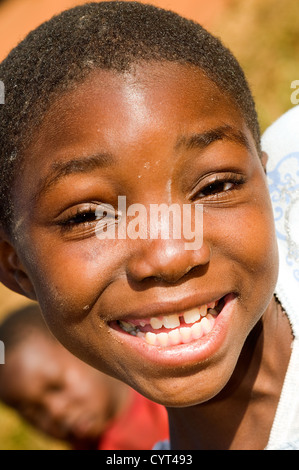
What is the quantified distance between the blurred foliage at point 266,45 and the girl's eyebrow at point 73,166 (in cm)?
261

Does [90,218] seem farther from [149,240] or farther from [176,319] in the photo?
[176,319]

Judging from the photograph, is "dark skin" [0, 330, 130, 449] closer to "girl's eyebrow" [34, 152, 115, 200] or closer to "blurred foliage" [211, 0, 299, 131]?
"blurred foliage" [211, 0, 299, 131]

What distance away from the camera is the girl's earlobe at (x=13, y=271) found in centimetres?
169

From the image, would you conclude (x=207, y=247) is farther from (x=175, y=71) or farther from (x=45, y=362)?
(x=45, y=362)

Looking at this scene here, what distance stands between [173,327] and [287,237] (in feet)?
1.48

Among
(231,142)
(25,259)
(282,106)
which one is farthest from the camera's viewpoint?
(282,106)

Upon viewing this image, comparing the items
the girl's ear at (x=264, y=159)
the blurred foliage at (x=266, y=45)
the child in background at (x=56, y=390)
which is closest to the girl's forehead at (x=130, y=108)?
the girl's ear at (x=264, y=159)

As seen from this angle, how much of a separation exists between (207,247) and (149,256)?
0.41 ft

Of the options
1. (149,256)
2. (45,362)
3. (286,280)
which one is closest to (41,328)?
(45,362)

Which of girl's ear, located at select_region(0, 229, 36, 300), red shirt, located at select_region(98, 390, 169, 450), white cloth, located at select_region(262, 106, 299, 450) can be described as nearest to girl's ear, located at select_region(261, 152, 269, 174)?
white cloth, located at select_region(262, 106, 299, 450)

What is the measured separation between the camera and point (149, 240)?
1.32 metres

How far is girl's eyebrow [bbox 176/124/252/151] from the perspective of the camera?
1.33 meters

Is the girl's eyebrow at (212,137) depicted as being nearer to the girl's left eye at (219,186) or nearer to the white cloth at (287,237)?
the girl's left eye at (219,186)
